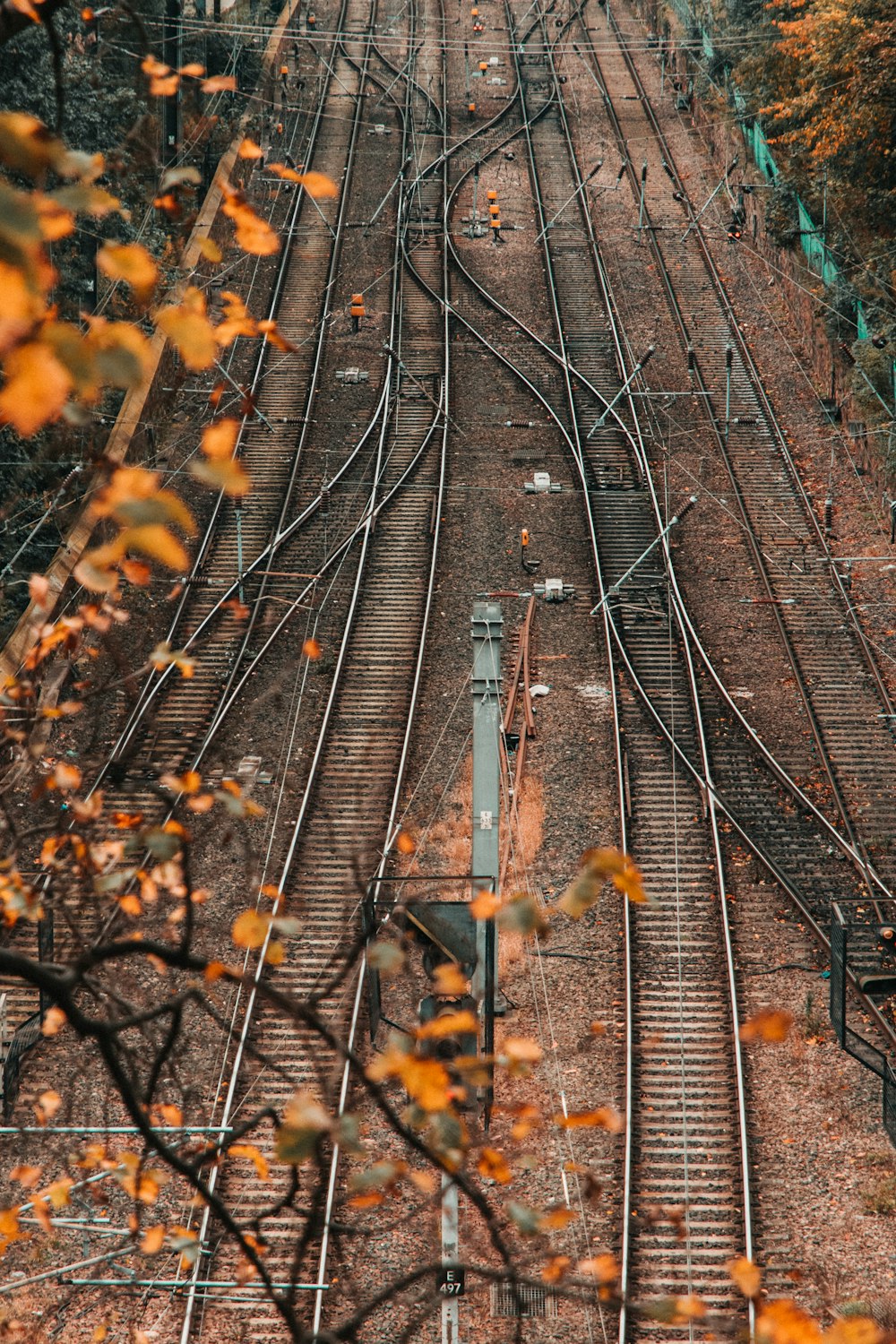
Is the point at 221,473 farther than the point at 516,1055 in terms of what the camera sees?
No

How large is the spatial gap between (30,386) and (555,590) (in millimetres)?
19122

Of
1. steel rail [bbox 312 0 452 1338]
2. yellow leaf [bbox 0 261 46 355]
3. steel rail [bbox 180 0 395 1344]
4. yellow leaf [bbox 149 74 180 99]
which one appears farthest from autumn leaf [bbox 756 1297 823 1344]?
yellow leaf [bbox 149 74 180 99]

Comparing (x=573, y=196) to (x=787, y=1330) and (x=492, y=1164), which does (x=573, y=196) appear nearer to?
(x=492, y=1164)

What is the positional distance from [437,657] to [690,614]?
11.9 ft

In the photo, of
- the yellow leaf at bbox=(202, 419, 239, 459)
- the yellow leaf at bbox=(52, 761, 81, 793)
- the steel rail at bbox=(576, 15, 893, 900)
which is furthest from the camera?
the steel rail at bbox=(576, 15, 893, 900)

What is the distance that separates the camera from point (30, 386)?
2.32 m

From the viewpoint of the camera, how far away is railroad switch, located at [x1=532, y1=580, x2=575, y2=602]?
21.3m

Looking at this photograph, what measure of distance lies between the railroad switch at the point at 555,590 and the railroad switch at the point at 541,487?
121 inches

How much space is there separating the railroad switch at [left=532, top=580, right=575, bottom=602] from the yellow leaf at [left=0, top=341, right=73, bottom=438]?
748 inches

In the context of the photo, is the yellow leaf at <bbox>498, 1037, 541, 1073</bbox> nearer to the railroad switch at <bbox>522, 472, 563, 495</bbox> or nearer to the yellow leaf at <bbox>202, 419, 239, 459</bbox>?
the yellow leaf at <bbox>202, 419, 239, 459</bbox>

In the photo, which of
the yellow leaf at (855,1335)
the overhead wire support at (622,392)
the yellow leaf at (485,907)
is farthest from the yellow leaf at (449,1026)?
the overhead wire support at (622,392)

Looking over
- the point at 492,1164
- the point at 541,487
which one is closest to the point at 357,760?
the point at 541,487

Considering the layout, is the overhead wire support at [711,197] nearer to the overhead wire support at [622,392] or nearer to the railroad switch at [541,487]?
the overhead wire support at [622,392]

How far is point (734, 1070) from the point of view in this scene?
13.5 meters
